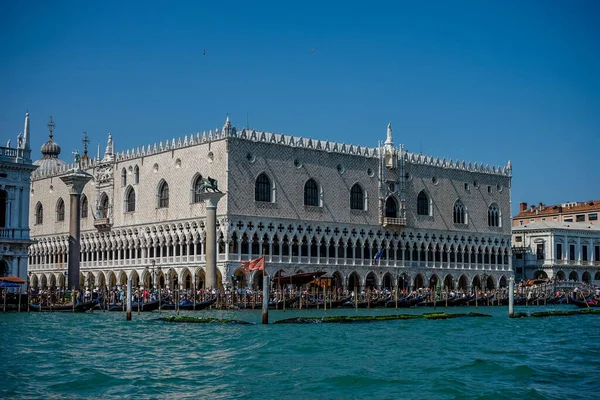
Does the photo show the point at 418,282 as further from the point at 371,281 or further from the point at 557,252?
the point at 557,252

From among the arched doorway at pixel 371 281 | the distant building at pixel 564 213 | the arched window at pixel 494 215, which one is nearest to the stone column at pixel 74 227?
the arched doorway at pixel 371 281

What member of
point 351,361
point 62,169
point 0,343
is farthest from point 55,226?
point 351,361

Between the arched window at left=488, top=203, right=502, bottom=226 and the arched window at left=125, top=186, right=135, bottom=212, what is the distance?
23.4 meters

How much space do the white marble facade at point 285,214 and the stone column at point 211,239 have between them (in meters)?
3.11

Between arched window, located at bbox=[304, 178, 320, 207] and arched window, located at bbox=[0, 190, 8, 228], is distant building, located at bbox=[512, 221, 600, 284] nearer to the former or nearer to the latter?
arched window, located at bbox=[304, 178, 320, 207]

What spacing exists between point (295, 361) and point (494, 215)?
44939mm

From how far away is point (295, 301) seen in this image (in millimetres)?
47719

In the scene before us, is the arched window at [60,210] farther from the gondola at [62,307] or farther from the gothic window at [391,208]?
the gondola at [62,307]

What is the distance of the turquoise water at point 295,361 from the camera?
63.6 ft

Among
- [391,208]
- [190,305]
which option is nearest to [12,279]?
[190,305]

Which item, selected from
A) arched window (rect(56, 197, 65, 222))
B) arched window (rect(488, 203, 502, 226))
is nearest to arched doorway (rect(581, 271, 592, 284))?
arched window (rect(488, 203, 502, 226))

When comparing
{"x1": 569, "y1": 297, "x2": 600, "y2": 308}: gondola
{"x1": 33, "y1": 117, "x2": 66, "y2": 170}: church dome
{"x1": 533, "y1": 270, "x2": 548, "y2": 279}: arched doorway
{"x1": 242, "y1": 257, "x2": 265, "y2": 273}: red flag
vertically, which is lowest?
{"x1": 569, "y1": 297, "x2": 600, "y2": 308}: gondola

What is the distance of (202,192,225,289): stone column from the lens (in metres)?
46.8

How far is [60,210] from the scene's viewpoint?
64562 mm
